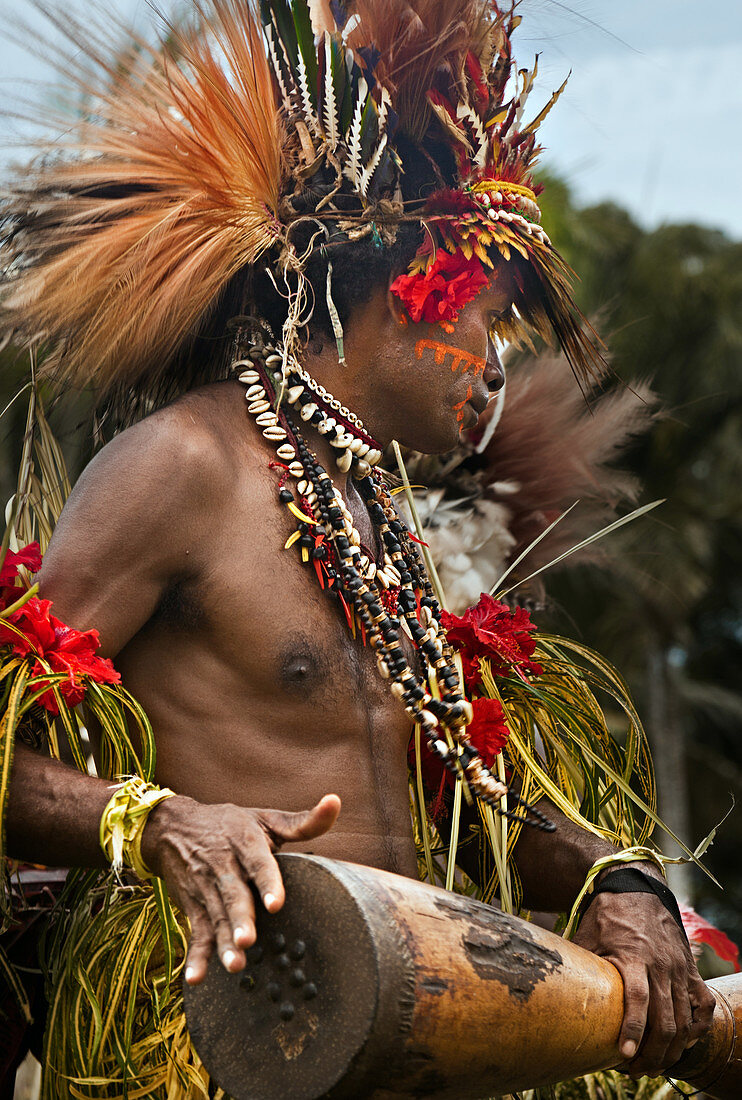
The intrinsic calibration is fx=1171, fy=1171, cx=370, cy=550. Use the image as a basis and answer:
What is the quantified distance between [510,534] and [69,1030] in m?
1.94

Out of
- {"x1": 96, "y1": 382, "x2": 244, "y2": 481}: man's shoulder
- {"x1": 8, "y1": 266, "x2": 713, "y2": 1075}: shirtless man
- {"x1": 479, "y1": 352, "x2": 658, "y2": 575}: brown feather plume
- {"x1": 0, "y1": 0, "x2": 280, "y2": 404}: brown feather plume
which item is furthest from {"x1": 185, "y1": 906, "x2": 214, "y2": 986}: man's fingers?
{"x1": 479, "y1": 352, "x2": 658, "y2": 575}: brown feather plume

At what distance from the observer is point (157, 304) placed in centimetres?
226

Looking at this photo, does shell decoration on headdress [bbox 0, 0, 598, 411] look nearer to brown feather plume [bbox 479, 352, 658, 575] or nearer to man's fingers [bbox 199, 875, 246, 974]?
brown feather plume [bbox 479, 352, 658, 575]

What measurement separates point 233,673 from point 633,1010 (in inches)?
34.8

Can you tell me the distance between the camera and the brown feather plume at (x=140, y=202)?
7.39 ft

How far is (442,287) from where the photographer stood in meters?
2.51

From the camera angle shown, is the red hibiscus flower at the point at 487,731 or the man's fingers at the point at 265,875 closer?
the man's fingers at the point at 265,875

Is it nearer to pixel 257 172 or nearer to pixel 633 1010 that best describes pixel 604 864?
pixel 633 1010

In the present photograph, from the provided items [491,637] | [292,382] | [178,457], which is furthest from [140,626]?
[491,637]

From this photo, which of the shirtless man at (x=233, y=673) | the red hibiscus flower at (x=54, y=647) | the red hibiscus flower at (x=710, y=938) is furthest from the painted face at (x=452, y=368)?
the red hibiscus flower at (x=710, y=938)

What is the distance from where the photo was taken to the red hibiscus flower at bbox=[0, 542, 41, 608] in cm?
199

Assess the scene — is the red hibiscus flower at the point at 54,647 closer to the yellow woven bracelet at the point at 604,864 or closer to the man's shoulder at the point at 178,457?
the man's shoulder at the point at 178,457

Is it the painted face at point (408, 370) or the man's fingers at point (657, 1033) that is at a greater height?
the painted face at point (408, 370)

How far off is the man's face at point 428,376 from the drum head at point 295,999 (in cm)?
127
